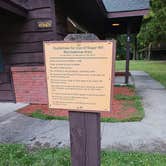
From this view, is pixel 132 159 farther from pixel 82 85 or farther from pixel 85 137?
pixel 82 85

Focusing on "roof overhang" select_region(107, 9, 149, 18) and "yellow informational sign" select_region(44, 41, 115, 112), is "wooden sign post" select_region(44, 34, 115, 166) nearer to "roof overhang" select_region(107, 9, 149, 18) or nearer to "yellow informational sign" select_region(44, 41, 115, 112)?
"yellow informational sign" select_region(44, 41, 115, 112)

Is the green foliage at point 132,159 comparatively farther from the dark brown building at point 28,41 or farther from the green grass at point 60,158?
the dark brown building at point 28,41

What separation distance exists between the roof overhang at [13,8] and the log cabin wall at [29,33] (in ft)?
0.72

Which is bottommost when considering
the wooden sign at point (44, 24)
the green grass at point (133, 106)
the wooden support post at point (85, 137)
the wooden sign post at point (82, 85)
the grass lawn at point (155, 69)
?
the grass lawn at point (155, 69)

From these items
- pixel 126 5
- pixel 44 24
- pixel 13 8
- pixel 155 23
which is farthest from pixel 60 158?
pixel 155 23

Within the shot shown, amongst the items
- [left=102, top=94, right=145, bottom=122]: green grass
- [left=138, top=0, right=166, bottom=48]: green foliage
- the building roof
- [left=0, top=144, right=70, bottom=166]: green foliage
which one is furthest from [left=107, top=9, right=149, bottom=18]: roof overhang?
[left=138, top=0, right=166, bottom=48]: green foliage

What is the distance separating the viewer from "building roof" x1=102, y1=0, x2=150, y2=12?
9133 millimetres

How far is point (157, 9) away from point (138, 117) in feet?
49.1

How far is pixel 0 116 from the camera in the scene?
5910 millimetres

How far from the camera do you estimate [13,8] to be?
5984 mm

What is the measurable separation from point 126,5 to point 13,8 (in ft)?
16.2

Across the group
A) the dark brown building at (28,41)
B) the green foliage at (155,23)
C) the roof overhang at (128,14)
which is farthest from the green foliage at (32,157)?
the green foliage at (155,23)

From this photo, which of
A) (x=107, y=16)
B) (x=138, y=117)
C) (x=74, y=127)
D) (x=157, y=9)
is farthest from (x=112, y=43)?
(x=157, y=9)

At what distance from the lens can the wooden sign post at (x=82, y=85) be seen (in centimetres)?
217
